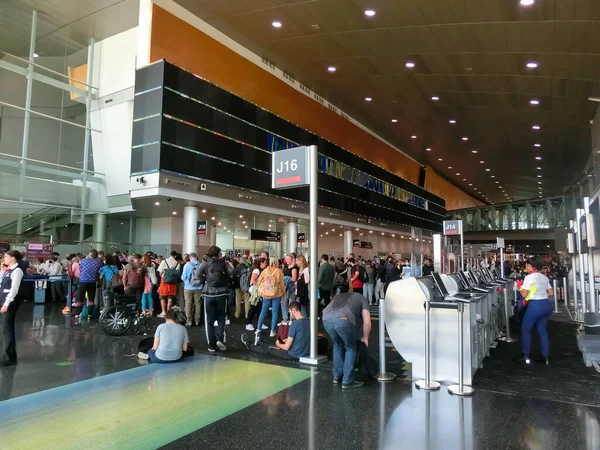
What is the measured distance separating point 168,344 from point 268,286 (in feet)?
6.84

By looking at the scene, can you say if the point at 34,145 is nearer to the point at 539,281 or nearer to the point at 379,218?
the point at 539,281

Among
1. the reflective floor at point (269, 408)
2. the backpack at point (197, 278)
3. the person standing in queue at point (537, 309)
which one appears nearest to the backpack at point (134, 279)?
the backpack at point (197, 278)

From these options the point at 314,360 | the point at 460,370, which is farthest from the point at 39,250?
the point at 460,370

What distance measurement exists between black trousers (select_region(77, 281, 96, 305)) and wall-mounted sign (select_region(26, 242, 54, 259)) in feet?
15.4

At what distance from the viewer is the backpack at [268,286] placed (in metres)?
7.32

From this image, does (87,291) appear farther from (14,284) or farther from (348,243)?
(348,243)

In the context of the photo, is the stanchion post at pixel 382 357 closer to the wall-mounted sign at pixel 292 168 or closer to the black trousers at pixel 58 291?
the wall-mounted sign at pixel 292 168

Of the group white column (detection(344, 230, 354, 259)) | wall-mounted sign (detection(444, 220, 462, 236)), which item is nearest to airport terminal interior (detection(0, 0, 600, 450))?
wall-mounted sign (detection(444, 220, 462, 236))

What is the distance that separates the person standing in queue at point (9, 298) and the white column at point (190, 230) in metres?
9.41

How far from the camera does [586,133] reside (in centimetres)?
1875

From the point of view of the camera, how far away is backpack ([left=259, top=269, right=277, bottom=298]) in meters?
7.32

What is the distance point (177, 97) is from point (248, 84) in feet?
13.0

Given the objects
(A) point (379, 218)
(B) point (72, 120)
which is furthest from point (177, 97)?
(A) point (379, 218)

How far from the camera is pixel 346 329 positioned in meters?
4.61
